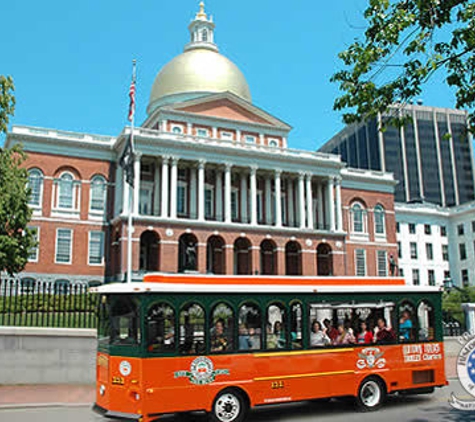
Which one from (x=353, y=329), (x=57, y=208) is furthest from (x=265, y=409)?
(x=57, y=208)

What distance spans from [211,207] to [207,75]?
50.9ft

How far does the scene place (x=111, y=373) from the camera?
37.4 ft

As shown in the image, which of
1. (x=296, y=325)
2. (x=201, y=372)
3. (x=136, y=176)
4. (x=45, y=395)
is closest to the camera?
(x=201, y=372)

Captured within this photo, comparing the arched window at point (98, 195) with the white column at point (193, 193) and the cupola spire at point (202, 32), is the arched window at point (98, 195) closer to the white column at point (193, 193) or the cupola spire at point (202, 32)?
the white column at point (193, 193)

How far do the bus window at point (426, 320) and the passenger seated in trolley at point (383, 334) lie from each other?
3.15ft

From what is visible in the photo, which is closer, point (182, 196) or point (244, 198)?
point (182, 196)

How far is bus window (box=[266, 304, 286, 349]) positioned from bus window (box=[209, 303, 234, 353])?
93cm

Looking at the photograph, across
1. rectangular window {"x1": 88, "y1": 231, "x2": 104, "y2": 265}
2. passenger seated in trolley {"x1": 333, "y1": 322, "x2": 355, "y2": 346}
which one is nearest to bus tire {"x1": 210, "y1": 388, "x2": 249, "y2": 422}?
passenger seated in trolley {"x1": 333, "y1": 322, "x2": 355, "y2": 346}

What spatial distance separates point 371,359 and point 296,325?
230cm

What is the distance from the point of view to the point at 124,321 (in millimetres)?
11477

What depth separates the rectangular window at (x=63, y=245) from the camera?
47156 mm

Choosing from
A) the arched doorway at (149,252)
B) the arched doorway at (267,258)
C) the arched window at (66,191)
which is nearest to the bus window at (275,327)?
the arched doorway at (149,252)

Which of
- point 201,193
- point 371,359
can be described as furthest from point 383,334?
point 201,193

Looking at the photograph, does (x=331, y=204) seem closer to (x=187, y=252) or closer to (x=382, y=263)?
(x=382, y=263)
